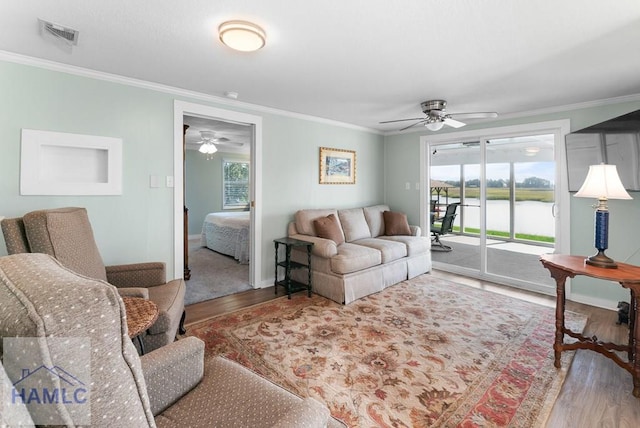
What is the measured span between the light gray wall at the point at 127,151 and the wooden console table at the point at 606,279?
3.01m

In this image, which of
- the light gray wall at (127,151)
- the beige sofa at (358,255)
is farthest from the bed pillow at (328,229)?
the light gray wall at (127,151)

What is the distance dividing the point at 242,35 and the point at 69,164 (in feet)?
6.58

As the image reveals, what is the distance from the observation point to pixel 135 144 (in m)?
2.98

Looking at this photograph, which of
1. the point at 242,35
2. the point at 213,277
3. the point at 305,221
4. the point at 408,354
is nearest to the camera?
the point at 242,35

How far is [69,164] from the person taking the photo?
2.72 m

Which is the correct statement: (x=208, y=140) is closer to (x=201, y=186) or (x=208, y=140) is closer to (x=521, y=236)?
(x=201, y=186)

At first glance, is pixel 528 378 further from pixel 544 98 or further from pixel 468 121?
pixel 468 121

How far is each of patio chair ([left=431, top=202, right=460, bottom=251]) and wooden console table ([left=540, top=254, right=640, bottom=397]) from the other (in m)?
3.11

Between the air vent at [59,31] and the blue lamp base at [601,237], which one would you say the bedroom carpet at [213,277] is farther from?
the blue lamp base at [601,237]

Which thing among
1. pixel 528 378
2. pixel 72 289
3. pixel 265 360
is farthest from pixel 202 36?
pixel 528 378

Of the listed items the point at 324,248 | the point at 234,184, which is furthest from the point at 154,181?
the point at 234,184

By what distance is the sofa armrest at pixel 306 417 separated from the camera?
921 millimetres

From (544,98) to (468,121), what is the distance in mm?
1078

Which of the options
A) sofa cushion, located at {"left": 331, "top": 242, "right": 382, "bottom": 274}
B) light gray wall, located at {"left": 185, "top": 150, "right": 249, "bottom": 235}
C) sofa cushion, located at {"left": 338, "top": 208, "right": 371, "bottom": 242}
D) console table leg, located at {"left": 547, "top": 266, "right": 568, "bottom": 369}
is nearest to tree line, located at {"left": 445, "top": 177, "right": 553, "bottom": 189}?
sofa cushion, located at {"left": 338, "top": 208, "right": 371, "bottom": 242}
